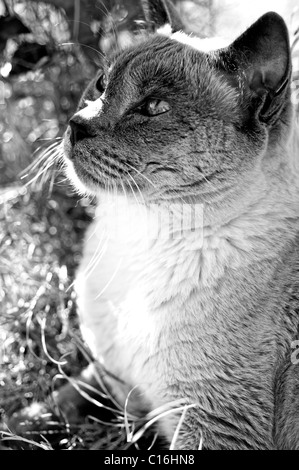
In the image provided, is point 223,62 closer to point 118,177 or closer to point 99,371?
point 118,177

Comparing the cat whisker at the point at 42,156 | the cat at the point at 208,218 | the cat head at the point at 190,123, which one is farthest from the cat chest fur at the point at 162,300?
the cat whisker at the point at 42,156

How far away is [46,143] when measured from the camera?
2916mm

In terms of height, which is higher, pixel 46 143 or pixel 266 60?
pixel 266 60

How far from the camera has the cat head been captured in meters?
1.86

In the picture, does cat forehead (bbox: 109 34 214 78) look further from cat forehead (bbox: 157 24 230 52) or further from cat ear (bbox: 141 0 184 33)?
cat ear (bbox: 141 0 184 33)

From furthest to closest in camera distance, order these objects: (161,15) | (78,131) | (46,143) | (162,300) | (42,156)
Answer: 1. (46,143)
2. (161,15)
3. (42,156)
4. (162,300)
5. (78,131)

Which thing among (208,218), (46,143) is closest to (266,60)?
(208,218)

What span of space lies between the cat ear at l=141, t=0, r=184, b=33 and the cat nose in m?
0.63

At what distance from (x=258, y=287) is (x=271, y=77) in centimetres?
63

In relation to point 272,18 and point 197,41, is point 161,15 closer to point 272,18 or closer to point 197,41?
point 197,41

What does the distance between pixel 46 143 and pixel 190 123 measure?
1.19 metres

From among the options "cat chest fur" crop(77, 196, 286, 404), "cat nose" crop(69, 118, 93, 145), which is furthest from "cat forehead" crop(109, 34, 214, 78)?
"cat chest fur" crop(77, 196, 286, 404)

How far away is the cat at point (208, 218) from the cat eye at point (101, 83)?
44mm

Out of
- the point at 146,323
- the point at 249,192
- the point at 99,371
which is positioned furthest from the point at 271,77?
the point at 99,371
